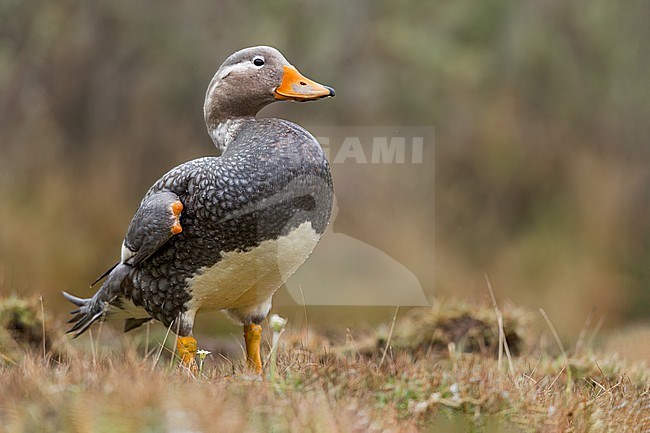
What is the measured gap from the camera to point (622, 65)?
3.32 m

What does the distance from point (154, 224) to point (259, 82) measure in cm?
38

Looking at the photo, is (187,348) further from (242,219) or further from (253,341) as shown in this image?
(242,219)

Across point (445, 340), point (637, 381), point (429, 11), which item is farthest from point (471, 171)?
point (637, 381)

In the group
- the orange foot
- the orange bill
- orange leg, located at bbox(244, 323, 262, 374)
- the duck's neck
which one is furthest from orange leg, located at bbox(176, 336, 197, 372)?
the orange bill

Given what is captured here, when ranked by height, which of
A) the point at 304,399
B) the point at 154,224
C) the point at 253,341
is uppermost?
the point at 154,224

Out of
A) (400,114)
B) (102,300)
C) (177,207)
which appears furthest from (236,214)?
(400,114)

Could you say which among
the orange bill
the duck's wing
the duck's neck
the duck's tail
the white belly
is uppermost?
the orange bill

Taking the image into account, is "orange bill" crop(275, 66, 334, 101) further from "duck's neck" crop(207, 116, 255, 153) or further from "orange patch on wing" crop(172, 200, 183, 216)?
"orange patch on wing" crop(172, 200, 183, 216)

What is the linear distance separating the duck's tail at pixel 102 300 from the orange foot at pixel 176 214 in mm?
241

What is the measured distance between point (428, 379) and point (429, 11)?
6.65 ft

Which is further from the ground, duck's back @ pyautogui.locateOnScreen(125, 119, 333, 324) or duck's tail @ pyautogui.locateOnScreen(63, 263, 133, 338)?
duck's back @ pyautogui.locateOnScreen(125, 119, 333, 324)

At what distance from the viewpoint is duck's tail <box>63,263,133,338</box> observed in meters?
1.92

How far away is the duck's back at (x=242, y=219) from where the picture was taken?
1713 mm

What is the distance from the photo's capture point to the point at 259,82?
72.2 inches
